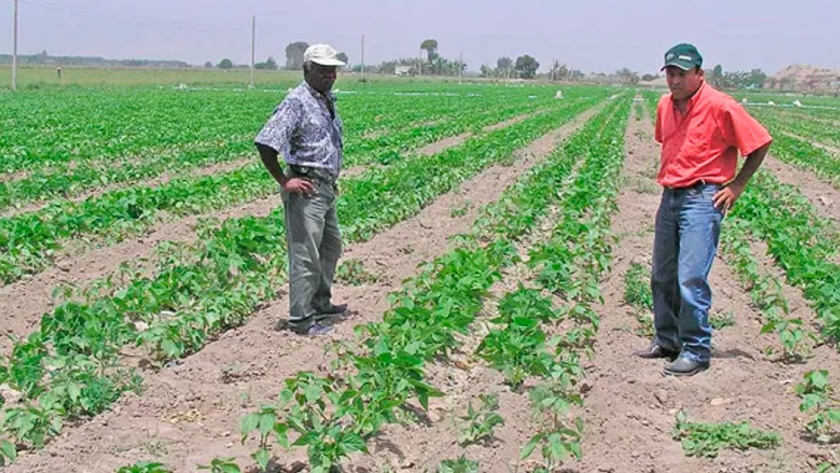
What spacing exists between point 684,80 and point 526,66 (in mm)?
143600

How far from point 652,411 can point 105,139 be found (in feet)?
54.8

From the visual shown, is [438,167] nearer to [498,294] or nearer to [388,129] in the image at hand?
[498,294]

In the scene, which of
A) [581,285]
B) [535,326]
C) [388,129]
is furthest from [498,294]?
[388,129]

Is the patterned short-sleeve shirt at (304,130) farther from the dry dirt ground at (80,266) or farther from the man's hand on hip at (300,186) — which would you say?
the dry dirt ground at (80,266)

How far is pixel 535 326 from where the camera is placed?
19.5 feet

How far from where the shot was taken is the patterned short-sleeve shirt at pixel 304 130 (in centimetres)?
602

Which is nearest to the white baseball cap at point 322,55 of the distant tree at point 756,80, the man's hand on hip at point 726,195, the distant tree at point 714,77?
the man's hand on hip at point 726,195

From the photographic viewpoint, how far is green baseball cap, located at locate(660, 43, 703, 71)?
5375mm

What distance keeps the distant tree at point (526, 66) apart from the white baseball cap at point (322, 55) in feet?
454

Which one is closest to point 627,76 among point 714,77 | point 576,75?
point 576,75

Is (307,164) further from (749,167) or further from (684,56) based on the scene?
(749,167)

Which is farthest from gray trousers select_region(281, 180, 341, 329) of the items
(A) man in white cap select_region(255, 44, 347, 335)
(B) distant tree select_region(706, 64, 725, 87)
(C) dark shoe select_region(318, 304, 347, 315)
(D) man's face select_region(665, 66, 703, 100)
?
(B) distant tree select_region(706, 64, 725, 87)

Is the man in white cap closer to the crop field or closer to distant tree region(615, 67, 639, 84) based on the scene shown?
the crop field

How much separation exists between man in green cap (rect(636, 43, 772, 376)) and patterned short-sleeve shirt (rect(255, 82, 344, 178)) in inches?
81.6
